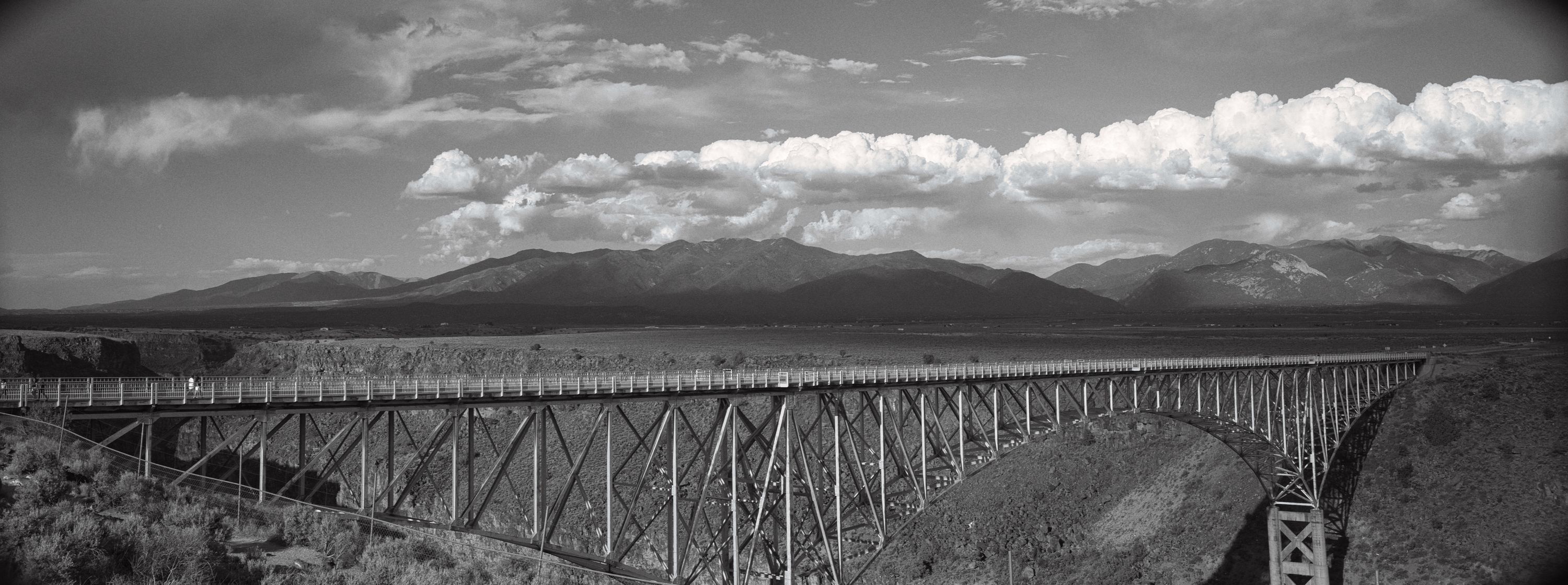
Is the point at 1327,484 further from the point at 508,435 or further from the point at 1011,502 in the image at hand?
the point at 508,435

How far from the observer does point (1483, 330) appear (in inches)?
7564

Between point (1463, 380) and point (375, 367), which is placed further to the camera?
point (375, 367)

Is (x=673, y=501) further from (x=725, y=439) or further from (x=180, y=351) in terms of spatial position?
(x=180, y=351)

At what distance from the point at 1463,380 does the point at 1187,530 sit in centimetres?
3618

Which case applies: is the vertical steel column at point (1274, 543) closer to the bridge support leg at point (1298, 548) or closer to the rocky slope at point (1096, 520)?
the bridge support leg at point (1298, 548)

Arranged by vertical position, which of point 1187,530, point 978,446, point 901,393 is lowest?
point 1187,530

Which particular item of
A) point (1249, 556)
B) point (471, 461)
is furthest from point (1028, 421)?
point (471, 461)

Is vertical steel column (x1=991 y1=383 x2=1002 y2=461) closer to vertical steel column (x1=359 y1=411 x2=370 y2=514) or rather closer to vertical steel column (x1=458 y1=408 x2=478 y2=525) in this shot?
vertical steel column (x1=458 y1=408 x2=478 y2=525)

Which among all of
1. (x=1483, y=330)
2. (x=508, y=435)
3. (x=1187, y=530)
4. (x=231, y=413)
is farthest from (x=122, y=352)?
(x=1483, y=330)

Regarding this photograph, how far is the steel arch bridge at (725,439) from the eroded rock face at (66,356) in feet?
103

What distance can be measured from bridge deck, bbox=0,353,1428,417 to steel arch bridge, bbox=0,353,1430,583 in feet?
0.47

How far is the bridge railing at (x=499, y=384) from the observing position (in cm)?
3198

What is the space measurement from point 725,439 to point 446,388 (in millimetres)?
31048

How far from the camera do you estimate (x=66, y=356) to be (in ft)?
372
